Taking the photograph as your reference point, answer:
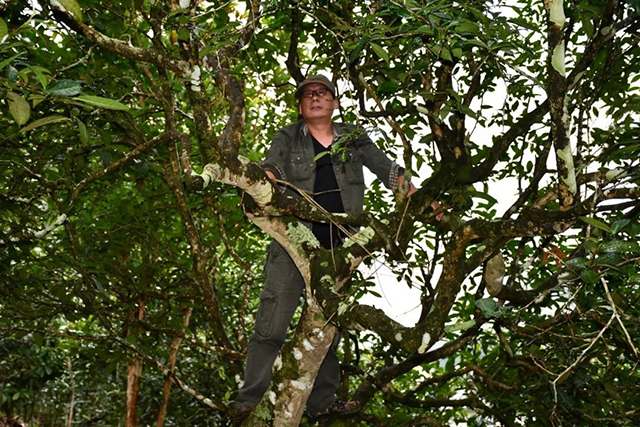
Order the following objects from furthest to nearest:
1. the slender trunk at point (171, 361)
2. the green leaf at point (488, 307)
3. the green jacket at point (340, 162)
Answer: the slender trunk at point (171, 361) → the green jacket at point (340, 162) → the green leaf at point (488, 307)

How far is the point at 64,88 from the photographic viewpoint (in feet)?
4.44

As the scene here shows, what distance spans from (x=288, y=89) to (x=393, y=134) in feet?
4.21

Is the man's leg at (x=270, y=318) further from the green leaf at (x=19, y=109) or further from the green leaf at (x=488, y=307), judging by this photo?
the green leaf at (x=19, y=109)

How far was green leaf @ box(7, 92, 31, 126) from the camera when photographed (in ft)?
4.50

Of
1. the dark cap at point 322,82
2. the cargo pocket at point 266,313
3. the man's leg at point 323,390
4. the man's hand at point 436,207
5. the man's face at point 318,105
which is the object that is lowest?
the man's leg at point 323,390

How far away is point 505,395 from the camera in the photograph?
4.48m

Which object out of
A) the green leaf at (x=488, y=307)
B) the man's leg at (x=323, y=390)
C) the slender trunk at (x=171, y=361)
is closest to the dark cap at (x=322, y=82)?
the man's leg at (x=323, y=390)

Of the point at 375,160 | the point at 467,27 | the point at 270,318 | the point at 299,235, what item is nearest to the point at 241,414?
the point at 270,318

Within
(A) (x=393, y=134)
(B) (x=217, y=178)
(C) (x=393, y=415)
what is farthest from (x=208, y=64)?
(C) (x=393, y=415)

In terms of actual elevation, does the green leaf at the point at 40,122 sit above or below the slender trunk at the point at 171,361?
below

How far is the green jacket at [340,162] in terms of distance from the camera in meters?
3.41

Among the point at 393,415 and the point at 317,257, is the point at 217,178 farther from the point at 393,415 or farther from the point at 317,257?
the point at 393,415

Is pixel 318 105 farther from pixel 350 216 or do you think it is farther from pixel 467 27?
pixel 467 27

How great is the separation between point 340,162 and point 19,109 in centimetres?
221
